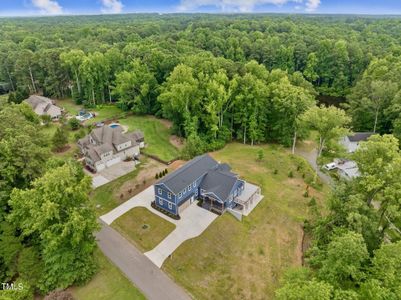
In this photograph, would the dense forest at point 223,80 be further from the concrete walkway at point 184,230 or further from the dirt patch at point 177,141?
the concrete walkway at point 184,230

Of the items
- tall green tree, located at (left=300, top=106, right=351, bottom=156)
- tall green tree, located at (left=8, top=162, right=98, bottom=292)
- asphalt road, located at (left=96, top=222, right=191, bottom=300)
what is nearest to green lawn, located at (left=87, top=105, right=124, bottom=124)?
asphalt road, located at (left=96, top=222, right=191, bottom=300)

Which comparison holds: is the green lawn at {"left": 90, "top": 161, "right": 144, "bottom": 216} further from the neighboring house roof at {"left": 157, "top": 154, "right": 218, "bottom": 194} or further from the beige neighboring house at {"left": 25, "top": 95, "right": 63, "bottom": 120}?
the beige neighboring house at {"left": 25, "top": 95, "right": 63, "bottom": 120}

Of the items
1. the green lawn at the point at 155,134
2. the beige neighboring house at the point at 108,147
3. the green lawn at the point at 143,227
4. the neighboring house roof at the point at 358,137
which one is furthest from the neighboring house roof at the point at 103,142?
the neighboring house roof at the point at 358,137

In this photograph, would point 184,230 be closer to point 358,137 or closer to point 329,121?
point 329,121

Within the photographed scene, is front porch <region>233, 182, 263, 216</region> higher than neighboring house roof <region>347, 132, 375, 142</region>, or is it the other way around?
neighboring house roof <region>347, 132, 375, 142</region>

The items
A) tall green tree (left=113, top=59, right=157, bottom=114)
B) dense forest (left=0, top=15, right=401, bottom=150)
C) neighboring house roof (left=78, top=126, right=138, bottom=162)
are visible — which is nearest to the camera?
neighboring house roof (left=78, top=126, right=138, bottom=162)
